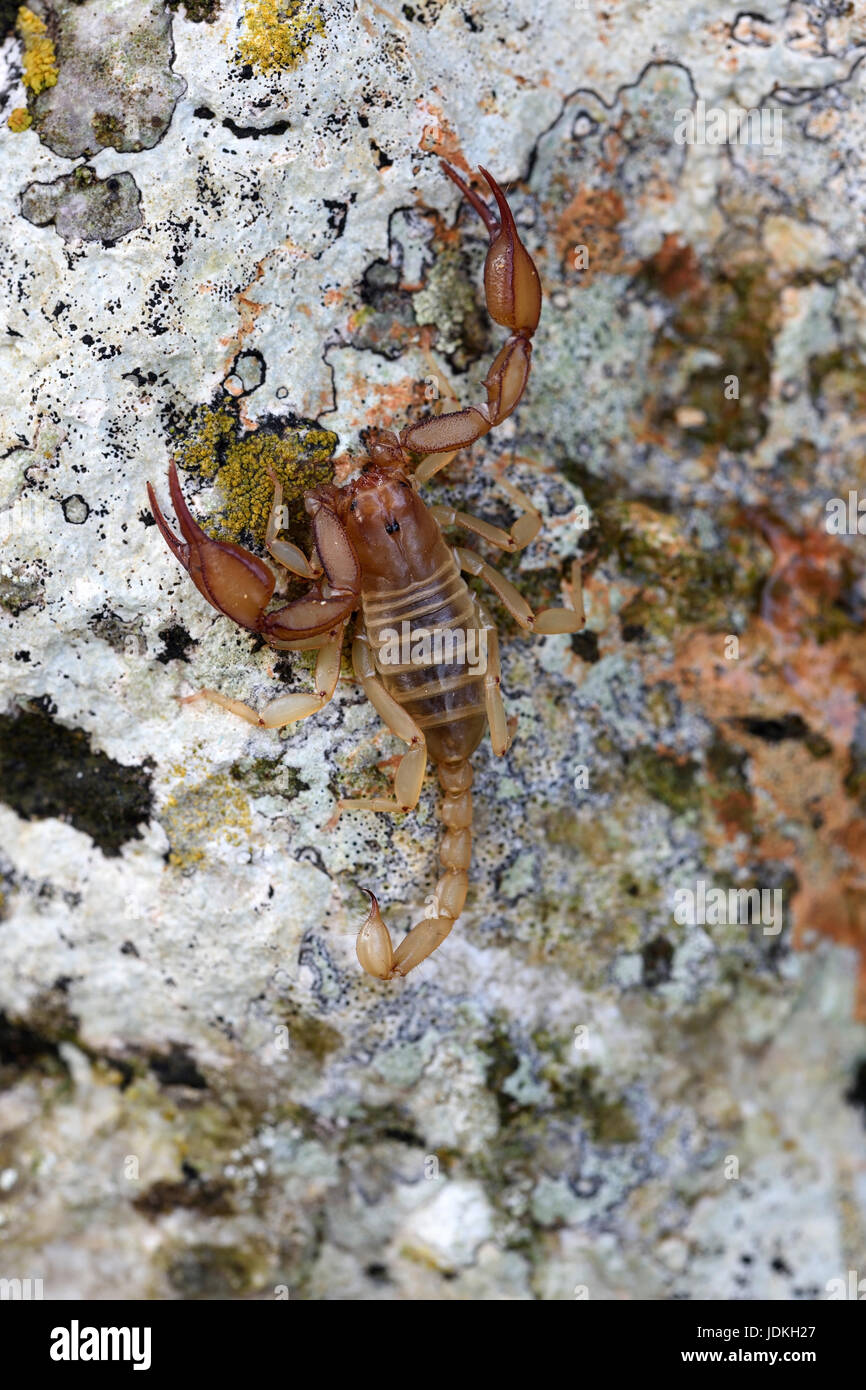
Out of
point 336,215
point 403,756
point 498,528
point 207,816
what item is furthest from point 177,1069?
point 336,215

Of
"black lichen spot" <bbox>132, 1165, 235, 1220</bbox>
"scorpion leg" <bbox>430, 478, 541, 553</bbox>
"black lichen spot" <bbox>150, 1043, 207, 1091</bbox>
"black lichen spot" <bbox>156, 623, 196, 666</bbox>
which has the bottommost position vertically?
"black lichen spot" <bbox>132, 1165, 235, 1220</bbox>

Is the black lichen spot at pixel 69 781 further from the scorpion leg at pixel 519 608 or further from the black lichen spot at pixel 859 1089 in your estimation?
the black lichen spot at pixel 859 1089

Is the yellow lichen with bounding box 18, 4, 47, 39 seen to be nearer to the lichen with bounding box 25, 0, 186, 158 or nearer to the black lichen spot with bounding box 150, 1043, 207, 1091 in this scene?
the lichen with bounding box 25, 0, 186, 158

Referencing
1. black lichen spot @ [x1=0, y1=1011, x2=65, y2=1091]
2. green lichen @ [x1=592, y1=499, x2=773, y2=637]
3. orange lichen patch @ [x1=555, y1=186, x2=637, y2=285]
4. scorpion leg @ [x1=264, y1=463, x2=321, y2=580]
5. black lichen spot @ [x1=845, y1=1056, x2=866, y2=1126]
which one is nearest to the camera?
scorpion leg @ [x1=264, y1=463, x2=321, y2=580]

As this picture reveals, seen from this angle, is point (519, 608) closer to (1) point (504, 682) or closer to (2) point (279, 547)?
(1) point (504, 682)

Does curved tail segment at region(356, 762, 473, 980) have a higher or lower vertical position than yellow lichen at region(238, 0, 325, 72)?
lower

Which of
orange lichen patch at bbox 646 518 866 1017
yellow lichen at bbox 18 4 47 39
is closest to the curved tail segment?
orange lichen patch at bbox 646 518 866 1017

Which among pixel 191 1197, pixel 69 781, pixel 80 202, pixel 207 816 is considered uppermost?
pixel 80 202
